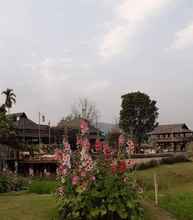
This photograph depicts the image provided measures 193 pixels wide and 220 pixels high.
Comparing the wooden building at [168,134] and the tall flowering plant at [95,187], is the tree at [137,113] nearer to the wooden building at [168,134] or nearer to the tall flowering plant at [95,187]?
the wooden building at [168,134]

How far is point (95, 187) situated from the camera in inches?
318

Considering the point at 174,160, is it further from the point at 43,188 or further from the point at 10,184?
the point at 10,184

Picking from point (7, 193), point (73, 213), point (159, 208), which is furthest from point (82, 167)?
point (7, 193)

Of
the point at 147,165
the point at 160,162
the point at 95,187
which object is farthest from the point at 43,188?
the point at 160,162

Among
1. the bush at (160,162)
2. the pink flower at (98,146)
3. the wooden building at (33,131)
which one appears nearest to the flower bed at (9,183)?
the pink flower at (98,146)

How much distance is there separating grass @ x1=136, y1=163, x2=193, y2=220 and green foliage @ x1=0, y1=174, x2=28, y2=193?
493 centimetres

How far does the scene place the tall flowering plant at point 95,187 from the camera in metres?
7.95

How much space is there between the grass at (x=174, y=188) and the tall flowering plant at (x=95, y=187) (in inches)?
107

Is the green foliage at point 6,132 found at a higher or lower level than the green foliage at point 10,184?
higher

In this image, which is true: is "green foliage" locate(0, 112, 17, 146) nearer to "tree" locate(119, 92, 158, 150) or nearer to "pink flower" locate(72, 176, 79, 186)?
"pink flower" locate(72, 176, 79, 186)

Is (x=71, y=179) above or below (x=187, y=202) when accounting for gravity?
above

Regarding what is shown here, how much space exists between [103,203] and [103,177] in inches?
21.9

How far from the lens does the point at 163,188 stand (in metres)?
17.7

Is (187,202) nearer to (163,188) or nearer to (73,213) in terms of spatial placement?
(73,213)
